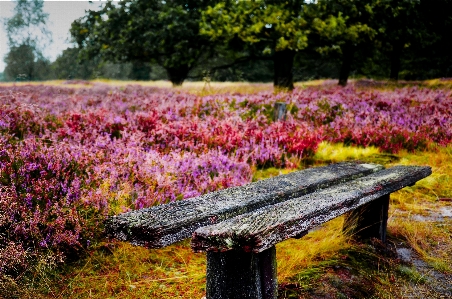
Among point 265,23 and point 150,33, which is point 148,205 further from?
point 150,33

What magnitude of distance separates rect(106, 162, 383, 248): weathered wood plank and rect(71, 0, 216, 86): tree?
47.2 ft

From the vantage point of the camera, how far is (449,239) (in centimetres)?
339

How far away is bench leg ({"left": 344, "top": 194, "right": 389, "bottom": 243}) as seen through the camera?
10.5ft

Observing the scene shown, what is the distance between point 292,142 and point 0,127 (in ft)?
12.8

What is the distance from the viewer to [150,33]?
54.8ft

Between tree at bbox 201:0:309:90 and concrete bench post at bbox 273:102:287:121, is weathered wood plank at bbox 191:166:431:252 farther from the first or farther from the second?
tree at bbox 201:0:309:90

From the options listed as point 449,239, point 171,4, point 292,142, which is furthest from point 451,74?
point 449,239

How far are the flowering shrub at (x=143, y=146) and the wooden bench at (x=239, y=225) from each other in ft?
3.24

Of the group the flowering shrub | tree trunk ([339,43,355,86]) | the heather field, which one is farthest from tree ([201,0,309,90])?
the heather field

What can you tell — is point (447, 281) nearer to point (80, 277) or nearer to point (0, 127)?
point (80, 277)

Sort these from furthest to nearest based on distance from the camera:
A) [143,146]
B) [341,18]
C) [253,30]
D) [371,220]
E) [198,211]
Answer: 1. [253,30]
2. [341,18]
3. [143,146]
4. [371,220]
5. [198,211]

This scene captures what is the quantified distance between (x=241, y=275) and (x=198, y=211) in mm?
356

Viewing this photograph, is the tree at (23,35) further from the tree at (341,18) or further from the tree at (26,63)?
the tree at (341,18)

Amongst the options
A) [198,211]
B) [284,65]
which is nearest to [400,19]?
[284,65]
